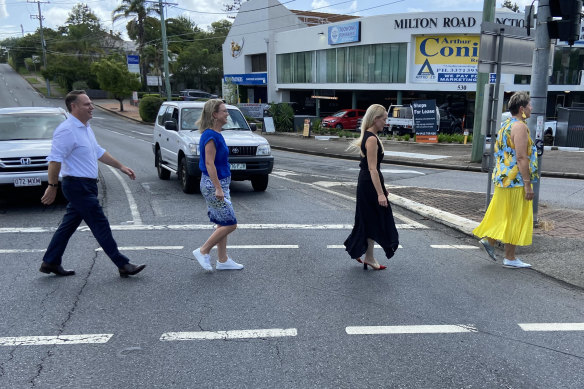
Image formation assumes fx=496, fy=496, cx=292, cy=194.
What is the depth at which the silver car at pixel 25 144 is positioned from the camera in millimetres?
8070

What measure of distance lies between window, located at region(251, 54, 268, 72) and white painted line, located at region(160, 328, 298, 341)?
154 feet

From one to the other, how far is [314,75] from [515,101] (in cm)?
3884

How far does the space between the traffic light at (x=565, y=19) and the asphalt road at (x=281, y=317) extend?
3013mm

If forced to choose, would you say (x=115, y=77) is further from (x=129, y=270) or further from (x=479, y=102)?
(x=129, y=270)

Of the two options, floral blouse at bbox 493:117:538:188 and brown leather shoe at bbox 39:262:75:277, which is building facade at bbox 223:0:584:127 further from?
brown leather shoe at bbox 39:262:75:277

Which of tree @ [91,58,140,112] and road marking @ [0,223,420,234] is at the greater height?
tree @ [91,58,140,112]

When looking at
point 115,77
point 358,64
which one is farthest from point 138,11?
point 358,64

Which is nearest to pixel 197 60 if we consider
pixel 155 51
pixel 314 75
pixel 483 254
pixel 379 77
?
pixel 155 51

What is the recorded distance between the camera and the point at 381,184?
17.4 feet

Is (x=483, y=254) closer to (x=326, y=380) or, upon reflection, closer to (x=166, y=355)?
(x=326, y=380)

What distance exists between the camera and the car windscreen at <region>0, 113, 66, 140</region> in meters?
9.24

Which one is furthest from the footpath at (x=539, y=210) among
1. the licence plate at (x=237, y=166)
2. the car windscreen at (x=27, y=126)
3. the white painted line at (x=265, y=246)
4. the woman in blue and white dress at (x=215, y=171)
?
the car windscreen at (x=27, y=126)

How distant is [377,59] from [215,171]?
1328 inches

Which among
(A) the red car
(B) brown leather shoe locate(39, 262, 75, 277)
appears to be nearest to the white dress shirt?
(B) brown leather shoe locate(39, 262, 75, 277)
